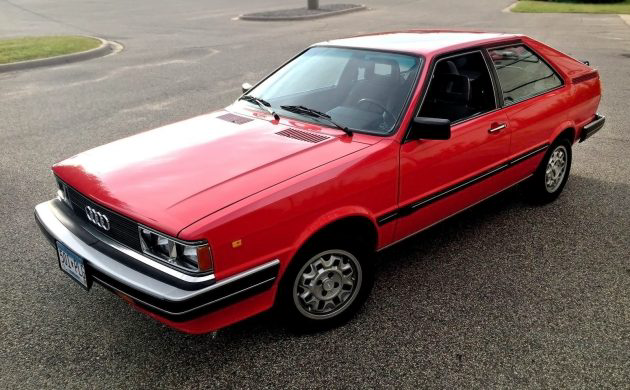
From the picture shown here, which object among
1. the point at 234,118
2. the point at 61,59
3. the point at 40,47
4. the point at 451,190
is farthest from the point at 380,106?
the point at 40,47

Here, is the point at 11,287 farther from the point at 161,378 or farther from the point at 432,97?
the point at 432,97

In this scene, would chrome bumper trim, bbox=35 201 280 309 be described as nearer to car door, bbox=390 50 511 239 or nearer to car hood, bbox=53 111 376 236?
car hood, bbox=53 111 376 236

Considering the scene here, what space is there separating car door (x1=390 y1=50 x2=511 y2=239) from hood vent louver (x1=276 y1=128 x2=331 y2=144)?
491 mm

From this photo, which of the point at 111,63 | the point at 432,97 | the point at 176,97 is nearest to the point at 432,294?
the point at 432,97

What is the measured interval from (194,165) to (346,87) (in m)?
1.23

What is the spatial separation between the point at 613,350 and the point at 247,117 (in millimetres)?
2563

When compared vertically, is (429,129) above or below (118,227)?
above

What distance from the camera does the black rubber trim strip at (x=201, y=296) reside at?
7.64 feet

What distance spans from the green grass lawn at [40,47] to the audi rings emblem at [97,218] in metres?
10.3

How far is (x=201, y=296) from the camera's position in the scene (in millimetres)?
2340

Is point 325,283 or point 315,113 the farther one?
point 315,113

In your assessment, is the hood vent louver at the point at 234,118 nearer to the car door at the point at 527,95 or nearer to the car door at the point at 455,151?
the car door at the point at 455,151

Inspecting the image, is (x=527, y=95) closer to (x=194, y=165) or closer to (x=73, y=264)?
(x=194, y=165)

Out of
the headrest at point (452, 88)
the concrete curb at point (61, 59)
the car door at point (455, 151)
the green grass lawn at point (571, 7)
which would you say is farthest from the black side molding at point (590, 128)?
the green grass lawn at point (571, 7)
